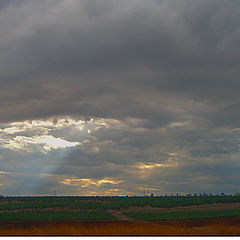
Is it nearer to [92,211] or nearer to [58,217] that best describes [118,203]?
[92,211]

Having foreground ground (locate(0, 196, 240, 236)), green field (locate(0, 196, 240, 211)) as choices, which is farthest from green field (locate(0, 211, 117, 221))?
green field (locate(0, 196, 240, 211))

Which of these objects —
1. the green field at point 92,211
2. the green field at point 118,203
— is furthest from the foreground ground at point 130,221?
the green field at point 118,203

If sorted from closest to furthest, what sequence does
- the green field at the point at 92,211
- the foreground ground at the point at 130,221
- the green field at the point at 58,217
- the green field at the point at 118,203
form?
1. the foreground ground at the point at 130,221
2. the green field at the point at 58,217
3. the green field at the point at 92,211
4. the green field at the point at 118,203

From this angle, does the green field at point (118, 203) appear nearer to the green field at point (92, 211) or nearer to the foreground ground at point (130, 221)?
the green field at point (92, 211)

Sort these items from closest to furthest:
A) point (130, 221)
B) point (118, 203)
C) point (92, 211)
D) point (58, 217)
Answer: point (130, 221) → point (58, 217) → point (92, 211) → point (118, 203)

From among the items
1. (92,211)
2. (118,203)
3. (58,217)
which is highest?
(118,203)

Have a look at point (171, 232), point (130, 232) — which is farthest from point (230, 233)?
point (130, 232)

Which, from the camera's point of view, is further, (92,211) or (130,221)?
(92,211)

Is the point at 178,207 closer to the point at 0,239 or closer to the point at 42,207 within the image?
the point at 42,207

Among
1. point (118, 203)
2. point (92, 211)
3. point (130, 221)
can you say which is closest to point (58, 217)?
point (130, 221)

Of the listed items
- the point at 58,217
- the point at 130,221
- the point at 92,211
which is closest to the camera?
the point at 130,221

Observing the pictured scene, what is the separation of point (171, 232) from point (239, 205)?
243 feet

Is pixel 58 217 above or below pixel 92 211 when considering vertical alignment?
below

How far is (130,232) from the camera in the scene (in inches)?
930
